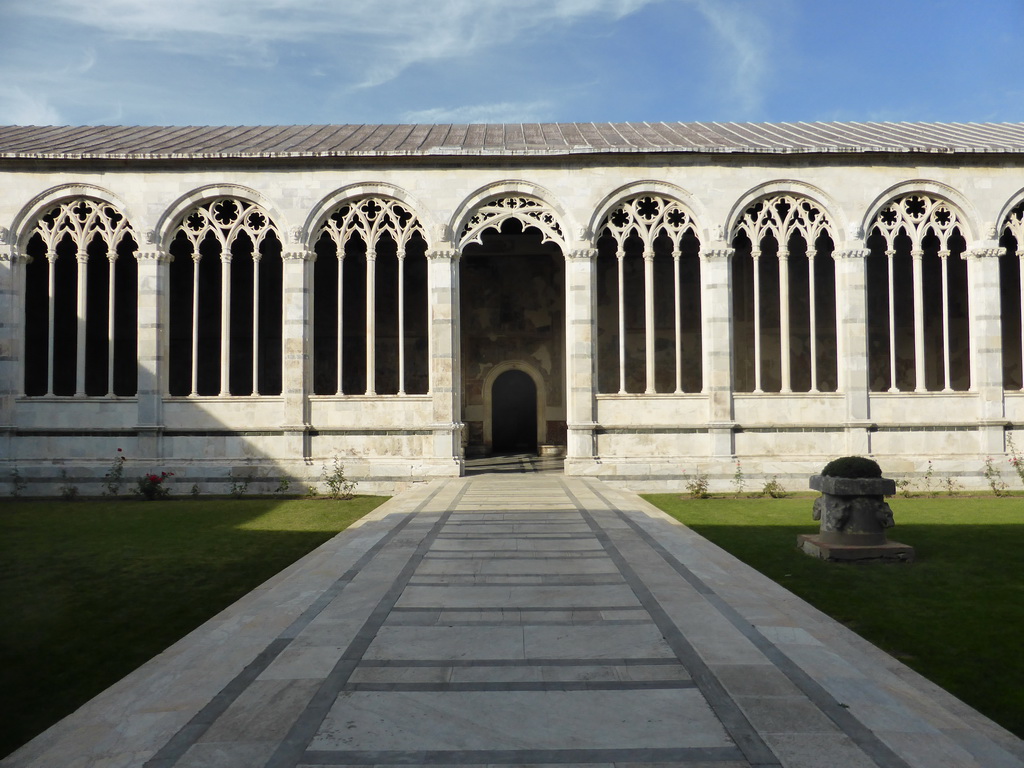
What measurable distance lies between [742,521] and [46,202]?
1604 centimetres

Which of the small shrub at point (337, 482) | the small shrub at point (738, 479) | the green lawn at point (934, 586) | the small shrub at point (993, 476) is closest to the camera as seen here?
the green lawn at point (934, 586)

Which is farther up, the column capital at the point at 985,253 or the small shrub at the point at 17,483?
the column capital at the point at 985,253

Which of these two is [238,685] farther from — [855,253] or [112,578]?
[855,253]

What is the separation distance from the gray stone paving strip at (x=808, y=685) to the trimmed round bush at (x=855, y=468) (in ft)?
9.39

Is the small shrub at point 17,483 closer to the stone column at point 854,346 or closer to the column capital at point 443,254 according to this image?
the column capital at point 443,254

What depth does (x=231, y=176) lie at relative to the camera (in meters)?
16.0

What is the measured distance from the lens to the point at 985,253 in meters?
16.1

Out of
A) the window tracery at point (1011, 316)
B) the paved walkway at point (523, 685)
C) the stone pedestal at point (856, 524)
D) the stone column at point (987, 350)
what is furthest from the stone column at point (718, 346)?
the window tracery at point (1011, 316)

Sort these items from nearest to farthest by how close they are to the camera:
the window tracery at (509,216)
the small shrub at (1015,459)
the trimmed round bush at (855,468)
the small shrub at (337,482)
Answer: the trimmed round bush at (855,468) → the small shrub at (337,482) → the small shrub at (1015,459) → the window tracery at (509,216)

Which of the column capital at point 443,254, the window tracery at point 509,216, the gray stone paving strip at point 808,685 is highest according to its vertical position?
the window tracery at point 509,216

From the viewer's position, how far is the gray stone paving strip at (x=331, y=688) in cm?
341

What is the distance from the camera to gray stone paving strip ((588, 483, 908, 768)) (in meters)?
3.41

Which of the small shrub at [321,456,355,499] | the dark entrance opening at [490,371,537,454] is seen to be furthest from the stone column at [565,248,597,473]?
the dark entrance opening at [490,371,537,454]

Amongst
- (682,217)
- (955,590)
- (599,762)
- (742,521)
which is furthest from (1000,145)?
(599,762)
